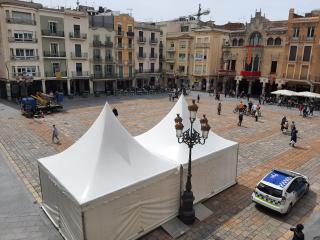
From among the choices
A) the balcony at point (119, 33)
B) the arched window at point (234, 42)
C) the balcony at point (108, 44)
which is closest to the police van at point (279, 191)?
the balcony at point (108, 44)

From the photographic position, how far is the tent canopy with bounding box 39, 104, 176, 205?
807cm

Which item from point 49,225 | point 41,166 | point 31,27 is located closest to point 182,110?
point 41,166

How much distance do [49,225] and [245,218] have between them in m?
7.17

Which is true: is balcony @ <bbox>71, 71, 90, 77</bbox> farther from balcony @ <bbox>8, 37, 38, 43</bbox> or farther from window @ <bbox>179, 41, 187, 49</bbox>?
window @ <bbox>179, 41, 187, 49</bbox>

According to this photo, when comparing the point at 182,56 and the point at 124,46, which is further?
the point at 182,56

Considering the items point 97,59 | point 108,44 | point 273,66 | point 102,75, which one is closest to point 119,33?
point 108,44

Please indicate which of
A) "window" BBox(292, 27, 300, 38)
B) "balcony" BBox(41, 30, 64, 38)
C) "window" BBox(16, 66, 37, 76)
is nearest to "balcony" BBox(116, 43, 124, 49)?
"balcony" BBox(41, 30, 64, 38)

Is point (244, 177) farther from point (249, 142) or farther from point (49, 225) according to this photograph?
point (49, 225)

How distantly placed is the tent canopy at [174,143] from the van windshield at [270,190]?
2137 millimetres

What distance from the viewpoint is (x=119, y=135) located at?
9.52 m

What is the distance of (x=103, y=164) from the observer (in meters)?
8.65

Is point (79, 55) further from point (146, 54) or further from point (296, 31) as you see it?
point (296, 31)

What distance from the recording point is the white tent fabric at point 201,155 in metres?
10.5

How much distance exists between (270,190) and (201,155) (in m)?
2.87
